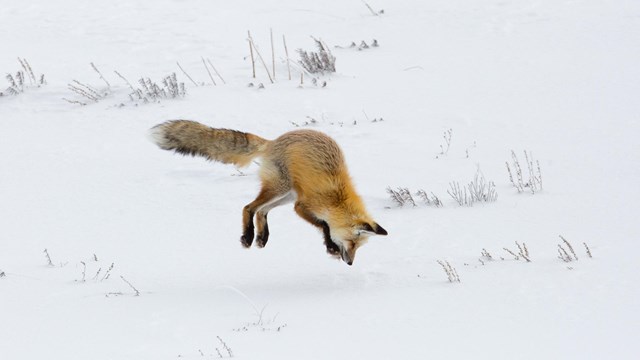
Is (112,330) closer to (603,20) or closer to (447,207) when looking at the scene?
(447,207)

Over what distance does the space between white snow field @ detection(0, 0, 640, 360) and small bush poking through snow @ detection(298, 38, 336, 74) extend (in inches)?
5.7

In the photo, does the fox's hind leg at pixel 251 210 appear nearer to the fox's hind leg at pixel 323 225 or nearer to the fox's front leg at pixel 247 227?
the fox's front leg at pixel 247 227

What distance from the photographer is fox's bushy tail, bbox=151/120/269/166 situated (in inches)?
302

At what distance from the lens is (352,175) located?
371 inches

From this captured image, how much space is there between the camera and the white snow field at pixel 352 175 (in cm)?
580

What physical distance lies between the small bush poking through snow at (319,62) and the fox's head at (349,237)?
5.37 m

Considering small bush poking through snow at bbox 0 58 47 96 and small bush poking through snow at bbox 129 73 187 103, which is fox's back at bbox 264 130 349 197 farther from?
small bush poking through snow at bbox 0 58 47 96

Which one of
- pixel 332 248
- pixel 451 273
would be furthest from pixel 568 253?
pixel 332 248

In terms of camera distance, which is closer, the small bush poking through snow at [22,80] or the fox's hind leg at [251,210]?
the fox's hind leg at [251,210]

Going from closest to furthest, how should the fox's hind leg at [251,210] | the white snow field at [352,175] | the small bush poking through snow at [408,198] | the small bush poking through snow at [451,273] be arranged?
the white snow field at [352,175] < the small bush poking through snow at [451,273] < the fox's hind leg at [251,210] < the small bush poking through snow at [408,198]

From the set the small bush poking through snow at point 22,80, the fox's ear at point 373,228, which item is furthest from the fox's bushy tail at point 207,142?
the small bush poking through snow at point 22,80

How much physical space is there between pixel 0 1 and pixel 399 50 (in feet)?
23.5

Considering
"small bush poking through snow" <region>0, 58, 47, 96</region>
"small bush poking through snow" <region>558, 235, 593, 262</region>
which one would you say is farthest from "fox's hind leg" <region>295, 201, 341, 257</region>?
"small bush poking through snow" <region>0, 58, 47, 96</region>

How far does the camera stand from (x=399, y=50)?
12.8m
